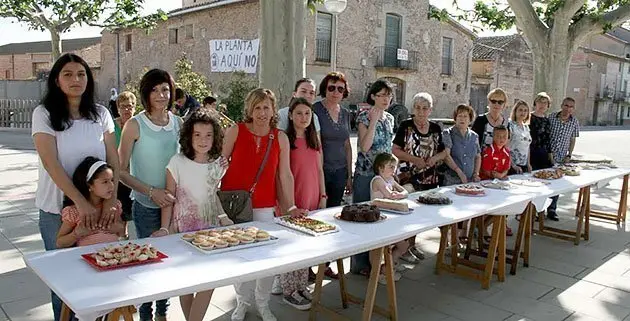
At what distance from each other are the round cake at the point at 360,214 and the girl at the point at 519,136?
3039mm

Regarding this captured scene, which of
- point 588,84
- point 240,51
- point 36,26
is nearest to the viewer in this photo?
point 36,26

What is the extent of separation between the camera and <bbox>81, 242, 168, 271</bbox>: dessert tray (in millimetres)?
2203

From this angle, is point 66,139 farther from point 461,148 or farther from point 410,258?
point 461,148

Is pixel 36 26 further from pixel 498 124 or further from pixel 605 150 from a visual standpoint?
pixel 605 150

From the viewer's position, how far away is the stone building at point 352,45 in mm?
19656

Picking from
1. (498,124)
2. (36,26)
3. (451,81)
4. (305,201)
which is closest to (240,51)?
(36,26)

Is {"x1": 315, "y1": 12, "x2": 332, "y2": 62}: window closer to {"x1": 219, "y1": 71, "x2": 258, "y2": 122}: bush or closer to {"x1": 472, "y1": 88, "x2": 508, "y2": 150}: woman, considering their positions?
{"x1": 219, "y1": 71, "x2": 258, "y2": 122}: bush

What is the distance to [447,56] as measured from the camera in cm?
2527

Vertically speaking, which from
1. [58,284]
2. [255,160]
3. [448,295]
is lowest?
[448,295]

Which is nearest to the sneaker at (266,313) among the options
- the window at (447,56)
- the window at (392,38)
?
the window at (392,38)

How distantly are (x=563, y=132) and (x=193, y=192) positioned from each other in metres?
5.17

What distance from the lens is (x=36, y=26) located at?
1342cm

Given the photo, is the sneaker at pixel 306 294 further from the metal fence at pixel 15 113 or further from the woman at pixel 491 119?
the metal fence at pixel 15 113

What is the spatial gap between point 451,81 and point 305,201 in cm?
2307
